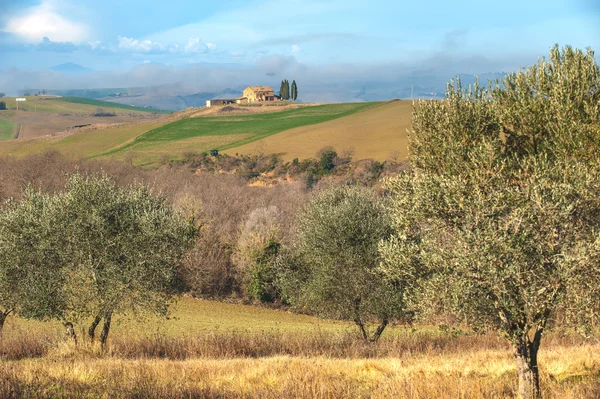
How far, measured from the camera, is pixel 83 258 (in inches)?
814

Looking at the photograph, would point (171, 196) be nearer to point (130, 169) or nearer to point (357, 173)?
point (130, 169)

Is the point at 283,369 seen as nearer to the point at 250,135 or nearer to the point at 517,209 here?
the point at 517,209

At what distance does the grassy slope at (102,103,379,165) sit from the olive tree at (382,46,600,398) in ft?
320

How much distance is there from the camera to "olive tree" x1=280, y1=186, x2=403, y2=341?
79.7ft

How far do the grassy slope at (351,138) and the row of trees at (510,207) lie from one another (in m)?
78.5

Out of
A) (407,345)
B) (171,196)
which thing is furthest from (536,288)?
(171,196)

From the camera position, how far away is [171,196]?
249ft

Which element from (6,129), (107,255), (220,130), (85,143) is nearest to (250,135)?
(220,130)

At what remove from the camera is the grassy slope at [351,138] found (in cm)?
10362

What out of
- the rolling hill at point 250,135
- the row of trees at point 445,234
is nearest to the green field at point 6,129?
the rolling hill at point 250,135

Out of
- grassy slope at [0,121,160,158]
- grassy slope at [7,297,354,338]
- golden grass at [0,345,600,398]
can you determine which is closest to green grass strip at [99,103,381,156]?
grassy slope at [0,121,160,158]

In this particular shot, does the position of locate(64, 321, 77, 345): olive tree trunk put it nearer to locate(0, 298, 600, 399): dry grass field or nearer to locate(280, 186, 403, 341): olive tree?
locate(0, 298, 600, 399): dry grass field

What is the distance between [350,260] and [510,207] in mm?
11519

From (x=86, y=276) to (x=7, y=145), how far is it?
12157cm
